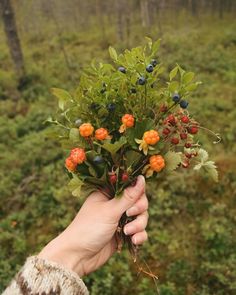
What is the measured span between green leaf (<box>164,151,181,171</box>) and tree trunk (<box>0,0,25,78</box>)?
10462 mm

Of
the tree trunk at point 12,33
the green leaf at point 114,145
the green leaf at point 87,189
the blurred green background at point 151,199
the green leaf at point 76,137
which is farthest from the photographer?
the tree trunk at point 12,33

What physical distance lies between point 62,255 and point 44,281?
236 millimetres

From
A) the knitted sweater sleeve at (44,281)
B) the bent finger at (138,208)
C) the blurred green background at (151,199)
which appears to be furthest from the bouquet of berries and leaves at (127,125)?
the blurred green background at (151,199)

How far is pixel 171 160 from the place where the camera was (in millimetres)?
2158

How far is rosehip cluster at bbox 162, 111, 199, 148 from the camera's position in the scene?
7.12ft

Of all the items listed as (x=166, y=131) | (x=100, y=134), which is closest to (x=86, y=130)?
(x=100, y=134)

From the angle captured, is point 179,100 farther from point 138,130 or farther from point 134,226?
point 134,226

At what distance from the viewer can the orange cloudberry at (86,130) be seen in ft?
6.83

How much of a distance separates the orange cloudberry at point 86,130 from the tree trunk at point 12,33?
1035cm

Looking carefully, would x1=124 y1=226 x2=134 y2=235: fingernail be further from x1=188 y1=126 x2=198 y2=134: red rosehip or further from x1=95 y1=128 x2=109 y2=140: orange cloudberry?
x1=188 y1=126 x2=198 y2=134: red rosehip

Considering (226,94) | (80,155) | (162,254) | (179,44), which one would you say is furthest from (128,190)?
(179,44)

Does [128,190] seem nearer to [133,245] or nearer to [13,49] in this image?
[133,245]

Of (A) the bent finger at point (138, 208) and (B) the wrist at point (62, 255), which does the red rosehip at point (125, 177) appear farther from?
(B) the wrist at point (62, 255)

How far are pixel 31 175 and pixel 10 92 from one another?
4.88 metres
